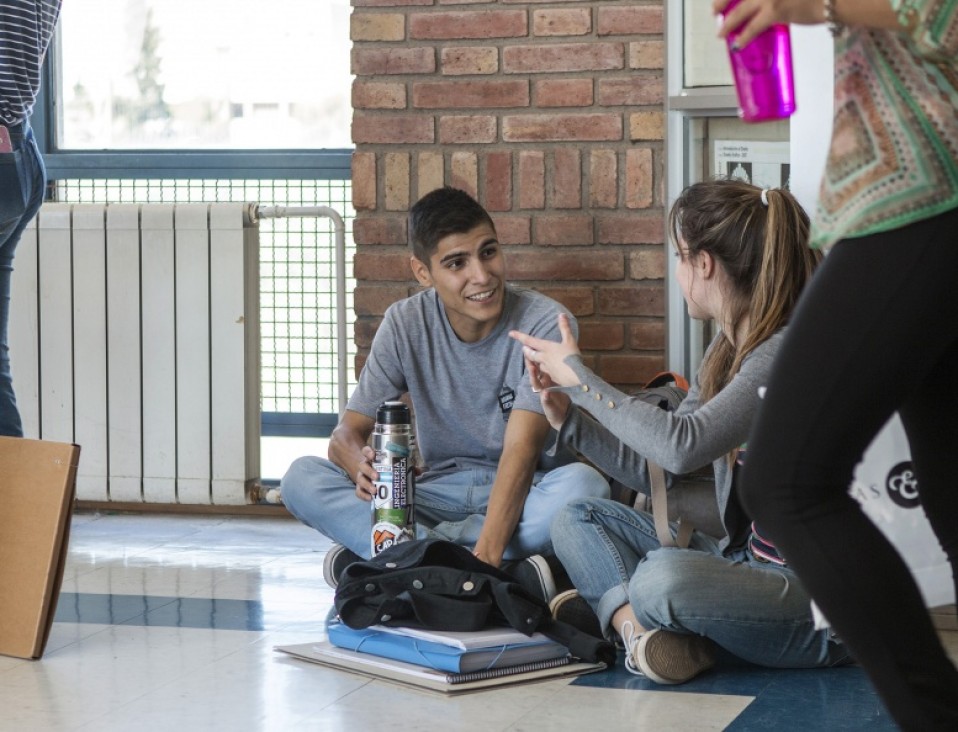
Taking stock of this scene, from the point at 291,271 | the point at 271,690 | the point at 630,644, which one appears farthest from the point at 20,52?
the point at 630,644

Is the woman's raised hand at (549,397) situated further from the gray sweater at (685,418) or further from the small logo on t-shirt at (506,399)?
the small logo on t-shirt at (506,399)

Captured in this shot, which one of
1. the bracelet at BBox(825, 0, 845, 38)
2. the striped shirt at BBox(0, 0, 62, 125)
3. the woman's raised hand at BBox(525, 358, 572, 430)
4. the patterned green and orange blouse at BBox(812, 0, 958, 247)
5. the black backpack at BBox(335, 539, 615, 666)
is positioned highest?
the striped shirt at BBox(0, 0, 62, 125)

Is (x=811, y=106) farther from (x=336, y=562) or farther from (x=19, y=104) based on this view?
(x=19, y=104)

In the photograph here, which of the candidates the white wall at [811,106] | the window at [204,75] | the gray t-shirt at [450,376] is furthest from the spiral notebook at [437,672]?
the window at [204,75]

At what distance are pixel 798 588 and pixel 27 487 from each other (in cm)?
136

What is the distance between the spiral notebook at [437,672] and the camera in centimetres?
229

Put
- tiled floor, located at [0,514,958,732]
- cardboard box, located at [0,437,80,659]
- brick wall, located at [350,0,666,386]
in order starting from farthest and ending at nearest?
brick wall, located at [350,0,666,386], cardboard box, located at [0,437,80,659], tiled floor, located at [0,514,958,732]

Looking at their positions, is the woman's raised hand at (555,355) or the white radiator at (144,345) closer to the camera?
the woman's raised hand at (555,355)

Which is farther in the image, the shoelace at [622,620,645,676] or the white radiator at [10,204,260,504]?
the white radiator at [10,204,260,504]

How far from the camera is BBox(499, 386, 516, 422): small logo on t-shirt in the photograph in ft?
9.78

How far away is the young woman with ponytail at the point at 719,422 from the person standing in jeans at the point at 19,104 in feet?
4.67

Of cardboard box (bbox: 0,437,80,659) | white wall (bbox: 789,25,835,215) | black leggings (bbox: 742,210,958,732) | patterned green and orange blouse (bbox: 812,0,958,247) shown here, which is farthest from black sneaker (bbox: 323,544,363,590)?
patterned green and orange blouse (bbox: 812,0,958,247)

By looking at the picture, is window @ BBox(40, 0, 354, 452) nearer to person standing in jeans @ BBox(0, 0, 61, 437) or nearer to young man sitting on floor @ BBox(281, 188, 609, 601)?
person standing in jeans @ BBox(0, 0, 61, 437)

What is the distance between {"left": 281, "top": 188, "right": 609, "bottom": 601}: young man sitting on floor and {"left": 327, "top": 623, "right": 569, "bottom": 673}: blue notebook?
0.45 meters
